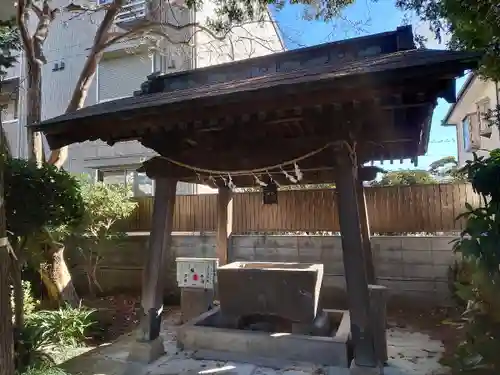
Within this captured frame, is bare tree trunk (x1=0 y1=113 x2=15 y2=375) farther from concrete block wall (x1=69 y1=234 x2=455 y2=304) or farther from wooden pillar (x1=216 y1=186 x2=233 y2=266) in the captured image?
wooden pillar (x1=216 y1=186 x2=233 y2=266)

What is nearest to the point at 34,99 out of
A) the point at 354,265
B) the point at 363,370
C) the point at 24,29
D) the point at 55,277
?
the point at 24,29

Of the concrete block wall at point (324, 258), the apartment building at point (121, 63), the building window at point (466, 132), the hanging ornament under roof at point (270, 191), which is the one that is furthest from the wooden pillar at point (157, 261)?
the building window at point (466, 132)

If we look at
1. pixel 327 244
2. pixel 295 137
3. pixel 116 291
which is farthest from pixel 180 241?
pixel 295 137

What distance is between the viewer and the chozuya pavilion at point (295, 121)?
9.23 feet

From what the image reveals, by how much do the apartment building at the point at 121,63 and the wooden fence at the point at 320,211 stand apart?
4.01 feet

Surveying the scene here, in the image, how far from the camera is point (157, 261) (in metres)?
4.28

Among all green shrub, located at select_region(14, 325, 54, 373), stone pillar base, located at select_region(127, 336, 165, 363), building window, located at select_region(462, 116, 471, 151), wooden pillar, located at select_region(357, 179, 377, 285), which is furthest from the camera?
building window, located at select_region(462, 116, 471, 151)

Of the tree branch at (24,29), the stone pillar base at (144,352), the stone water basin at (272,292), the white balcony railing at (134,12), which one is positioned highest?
the white balcony railing at (134,12)

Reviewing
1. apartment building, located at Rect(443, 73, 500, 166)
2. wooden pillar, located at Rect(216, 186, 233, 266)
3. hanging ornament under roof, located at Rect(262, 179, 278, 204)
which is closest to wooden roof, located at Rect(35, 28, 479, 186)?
hanging ornament under roof, located at Rect(262, 179, 278, 204)

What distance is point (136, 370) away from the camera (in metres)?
3.89

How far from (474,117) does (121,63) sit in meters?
11.2

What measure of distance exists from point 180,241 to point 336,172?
452 centimetres

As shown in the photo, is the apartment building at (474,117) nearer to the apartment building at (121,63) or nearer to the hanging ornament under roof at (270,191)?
the hanging ornament under roof at (270,191)

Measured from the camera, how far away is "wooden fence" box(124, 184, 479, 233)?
5988 mm
